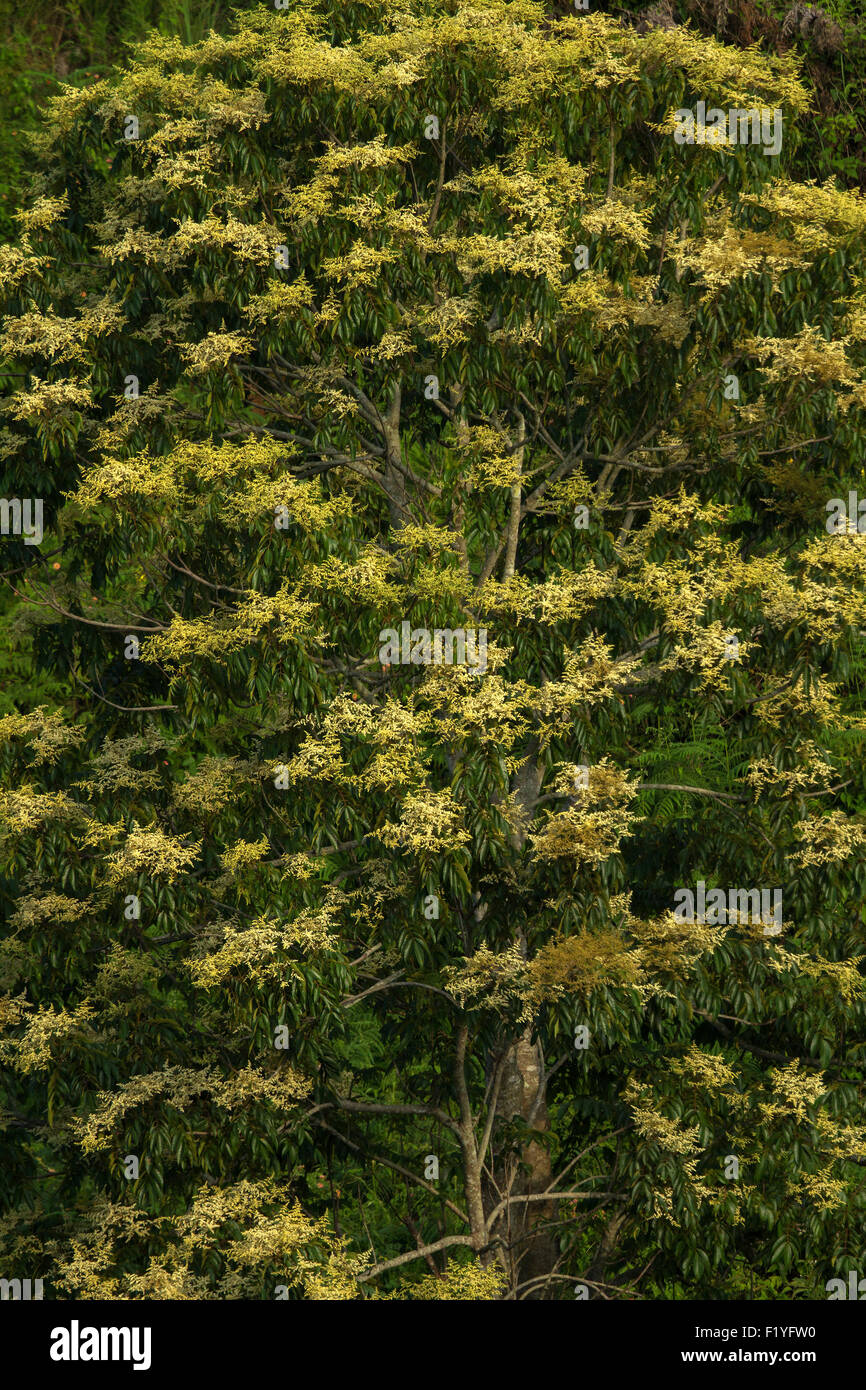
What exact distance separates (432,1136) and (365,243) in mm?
7597

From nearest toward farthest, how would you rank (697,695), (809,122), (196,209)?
1. (697,695)
2. (196,209)
3. (809,122)

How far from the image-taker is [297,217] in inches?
448

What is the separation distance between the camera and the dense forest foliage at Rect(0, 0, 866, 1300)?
10148mm

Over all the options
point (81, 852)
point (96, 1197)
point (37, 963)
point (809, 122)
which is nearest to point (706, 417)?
point (81, 852)

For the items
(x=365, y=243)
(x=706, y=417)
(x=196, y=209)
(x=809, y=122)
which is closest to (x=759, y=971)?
(x=706, y=417)

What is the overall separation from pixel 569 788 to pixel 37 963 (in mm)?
4376

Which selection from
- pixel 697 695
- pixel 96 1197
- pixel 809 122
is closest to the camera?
pixel 697 695

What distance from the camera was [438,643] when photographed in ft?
33.3

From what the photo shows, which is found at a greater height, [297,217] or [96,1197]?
[297,217]

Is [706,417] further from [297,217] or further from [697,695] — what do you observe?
[297,217]

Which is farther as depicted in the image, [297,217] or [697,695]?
[297,217]

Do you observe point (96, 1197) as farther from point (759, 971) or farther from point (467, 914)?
point (759, 971)

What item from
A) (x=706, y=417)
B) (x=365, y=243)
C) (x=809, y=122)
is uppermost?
(x=809, y=122)

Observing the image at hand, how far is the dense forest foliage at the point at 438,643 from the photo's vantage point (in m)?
10.1
